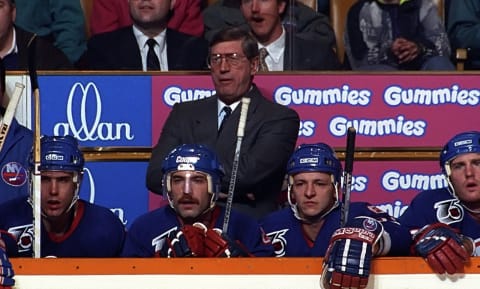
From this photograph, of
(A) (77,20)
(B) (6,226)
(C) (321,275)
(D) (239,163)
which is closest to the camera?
(C) (321,275)

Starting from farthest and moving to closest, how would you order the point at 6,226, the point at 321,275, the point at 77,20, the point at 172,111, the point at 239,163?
the point at 77,20 < the point at 172,111 < the point at 239,163 < the point at 6,226 < the point at 321,275

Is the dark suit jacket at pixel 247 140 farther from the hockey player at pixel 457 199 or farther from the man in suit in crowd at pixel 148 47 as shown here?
the hockey player at pixel 457 199

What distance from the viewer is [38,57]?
8133 millimetres

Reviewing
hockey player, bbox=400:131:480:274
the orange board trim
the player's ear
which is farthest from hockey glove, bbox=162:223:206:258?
the player's ear

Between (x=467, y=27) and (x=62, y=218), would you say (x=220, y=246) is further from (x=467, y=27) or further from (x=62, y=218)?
(x=467, y=27)

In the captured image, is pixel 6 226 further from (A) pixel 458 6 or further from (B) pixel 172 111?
(A) pixel 458 6

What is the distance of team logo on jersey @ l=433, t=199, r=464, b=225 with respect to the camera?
22.4 ft

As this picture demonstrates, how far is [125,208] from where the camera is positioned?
8102mm

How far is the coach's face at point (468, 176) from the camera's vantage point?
6.77 meters

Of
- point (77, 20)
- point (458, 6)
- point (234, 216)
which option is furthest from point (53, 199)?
point (458, 6)

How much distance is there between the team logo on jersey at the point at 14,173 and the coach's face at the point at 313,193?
1346 mm

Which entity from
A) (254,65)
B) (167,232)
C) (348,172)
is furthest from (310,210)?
(254,65)

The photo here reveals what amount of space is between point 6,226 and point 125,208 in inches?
57.2

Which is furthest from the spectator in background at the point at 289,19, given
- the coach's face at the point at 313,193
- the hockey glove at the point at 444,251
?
the hockey glove at the point at 444,251
